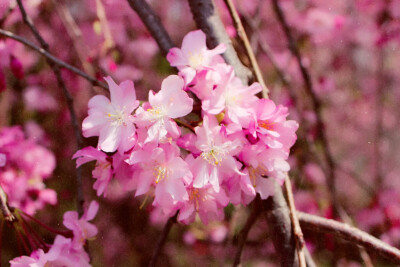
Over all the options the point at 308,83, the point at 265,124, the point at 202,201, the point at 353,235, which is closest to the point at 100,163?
the point at 202,201

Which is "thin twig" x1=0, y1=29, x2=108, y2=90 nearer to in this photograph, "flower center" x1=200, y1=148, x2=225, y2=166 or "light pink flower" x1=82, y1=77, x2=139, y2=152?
"light pink flower" x1=82, y1=77, x2=139, y2=152

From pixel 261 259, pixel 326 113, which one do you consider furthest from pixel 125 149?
pixel 326 113

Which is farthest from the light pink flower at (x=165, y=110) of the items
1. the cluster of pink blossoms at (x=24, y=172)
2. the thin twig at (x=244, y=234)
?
the cluster of pink blossoms at (x=24, y=172)

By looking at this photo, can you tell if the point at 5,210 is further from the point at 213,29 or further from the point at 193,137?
the point at 213,29

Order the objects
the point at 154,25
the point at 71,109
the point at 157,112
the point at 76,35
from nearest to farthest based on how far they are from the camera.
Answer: the point at 157,112 < the point at 154,25 < the point at 71,109 < the point at 76,35

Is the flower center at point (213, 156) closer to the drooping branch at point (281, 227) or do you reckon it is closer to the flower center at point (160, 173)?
the flower center at point (160, 173)

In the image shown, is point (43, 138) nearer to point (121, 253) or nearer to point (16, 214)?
point (121, 253)
